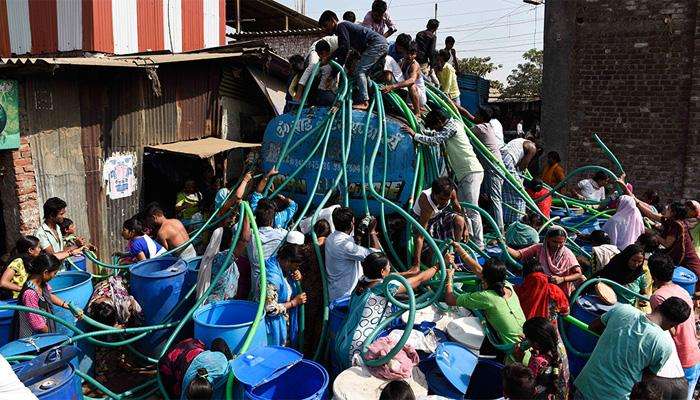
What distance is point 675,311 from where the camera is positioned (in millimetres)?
3898

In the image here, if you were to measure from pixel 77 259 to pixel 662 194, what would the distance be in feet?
32.5

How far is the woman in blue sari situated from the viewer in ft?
15.1

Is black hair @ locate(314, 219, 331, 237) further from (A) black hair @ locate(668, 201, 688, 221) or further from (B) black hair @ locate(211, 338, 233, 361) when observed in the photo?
(A) black hair @ locate(668, 201, 688, 221)

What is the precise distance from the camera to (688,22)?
10.1 m

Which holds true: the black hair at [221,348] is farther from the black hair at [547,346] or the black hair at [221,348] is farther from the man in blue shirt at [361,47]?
the man in blue shirt at [361,47]

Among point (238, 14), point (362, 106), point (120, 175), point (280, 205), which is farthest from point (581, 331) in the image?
point (238, 14)

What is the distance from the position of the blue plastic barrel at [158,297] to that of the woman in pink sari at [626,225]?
15.2ft

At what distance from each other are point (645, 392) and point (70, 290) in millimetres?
4606

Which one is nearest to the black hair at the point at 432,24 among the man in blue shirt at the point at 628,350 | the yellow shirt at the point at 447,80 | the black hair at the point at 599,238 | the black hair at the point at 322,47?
the yellow shirt at the point at 447,80

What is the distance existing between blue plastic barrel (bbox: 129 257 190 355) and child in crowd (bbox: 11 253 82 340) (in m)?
0.84

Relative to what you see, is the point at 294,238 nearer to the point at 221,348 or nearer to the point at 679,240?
the point at 221,348

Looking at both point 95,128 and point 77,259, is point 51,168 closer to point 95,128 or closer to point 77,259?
point 95,128

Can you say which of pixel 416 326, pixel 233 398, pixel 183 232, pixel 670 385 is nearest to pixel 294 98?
pixel 183 232

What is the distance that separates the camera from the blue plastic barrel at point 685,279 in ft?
18.1
